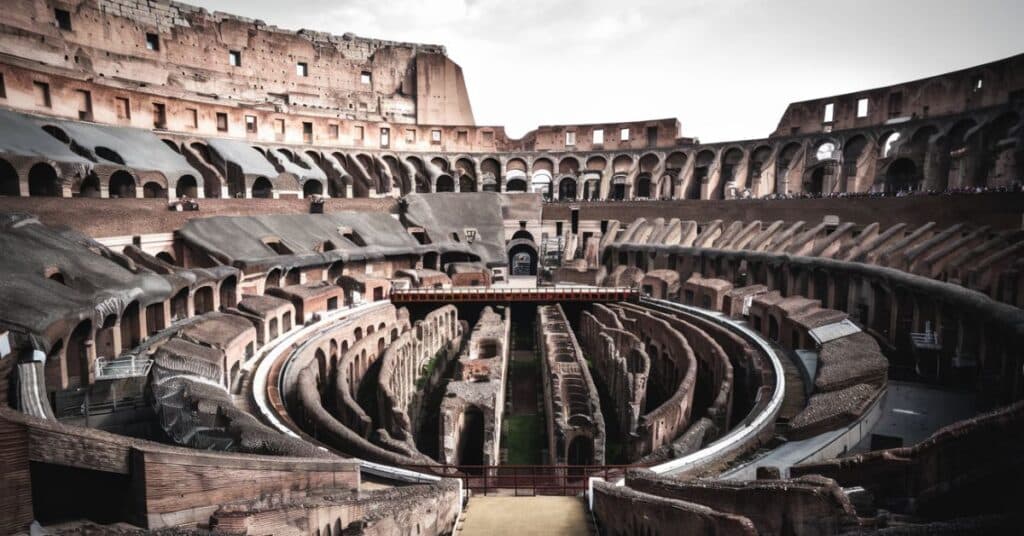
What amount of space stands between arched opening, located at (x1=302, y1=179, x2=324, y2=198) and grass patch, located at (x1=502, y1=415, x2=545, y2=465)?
2534 centimetres

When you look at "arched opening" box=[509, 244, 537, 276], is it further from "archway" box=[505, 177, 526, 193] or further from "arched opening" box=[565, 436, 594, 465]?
"arched opening" box=[565, 436, 594, 465]

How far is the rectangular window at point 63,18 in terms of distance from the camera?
32.1m

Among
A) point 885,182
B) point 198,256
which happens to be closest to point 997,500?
point 198,256

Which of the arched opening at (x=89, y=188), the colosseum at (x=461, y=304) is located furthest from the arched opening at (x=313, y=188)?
the arched opening at (x=89, y=188)

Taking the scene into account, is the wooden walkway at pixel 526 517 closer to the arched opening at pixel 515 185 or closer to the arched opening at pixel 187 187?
the arched opening at pixel 187 187

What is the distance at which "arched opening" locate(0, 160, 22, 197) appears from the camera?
2083 cm

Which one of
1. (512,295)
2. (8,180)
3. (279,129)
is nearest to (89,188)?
(8,180)

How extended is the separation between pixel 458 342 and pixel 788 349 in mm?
13885

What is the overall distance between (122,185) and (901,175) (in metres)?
40.9

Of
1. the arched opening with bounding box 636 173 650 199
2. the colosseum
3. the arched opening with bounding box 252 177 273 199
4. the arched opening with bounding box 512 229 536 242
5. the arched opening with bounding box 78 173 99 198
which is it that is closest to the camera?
the colosseum

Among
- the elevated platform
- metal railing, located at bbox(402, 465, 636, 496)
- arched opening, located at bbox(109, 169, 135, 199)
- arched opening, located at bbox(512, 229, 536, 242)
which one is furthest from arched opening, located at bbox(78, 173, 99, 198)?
arched opening, located at bbox(512, 229, 536, 242)

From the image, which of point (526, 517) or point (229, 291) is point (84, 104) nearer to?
point (229, 291)

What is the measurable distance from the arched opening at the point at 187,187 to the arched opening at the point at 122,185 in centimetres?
308

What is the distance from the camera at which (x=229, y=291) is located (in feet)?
71.5
